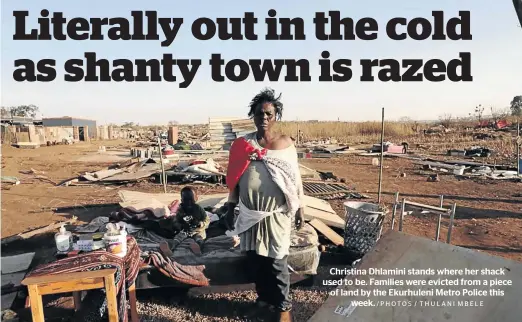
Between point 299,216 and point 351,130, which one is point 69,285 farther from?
point 351,130

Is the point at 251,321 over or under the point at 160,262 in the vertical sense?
under

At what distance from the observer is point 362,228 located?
394cm

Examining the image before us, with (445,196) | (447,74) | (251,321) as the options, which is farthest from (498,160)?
(251,321)

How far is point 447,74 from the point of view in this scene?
4727mm

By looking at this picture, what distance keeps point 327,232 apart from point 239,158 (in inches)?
92.7

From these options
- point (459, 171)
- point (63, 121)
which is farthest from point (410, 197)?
point (63, 121)

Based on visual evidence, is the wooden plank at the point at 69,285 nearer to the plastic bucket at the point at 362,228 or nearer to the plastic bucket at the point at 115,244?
the plastic bucket at the point at 115,244

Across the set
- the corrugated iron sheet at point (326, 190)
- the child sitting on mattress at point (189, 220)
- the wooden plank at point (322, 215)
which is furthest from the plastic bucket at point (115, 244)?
the corrugated iron sheet at point (326, 190)

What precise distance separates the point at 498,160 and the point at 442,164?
2.98 meters

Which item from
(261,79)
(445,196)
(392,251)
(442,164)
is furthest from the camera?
(442,164)

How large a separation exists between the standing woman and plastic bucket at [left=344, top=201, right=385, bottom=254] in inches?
52.6

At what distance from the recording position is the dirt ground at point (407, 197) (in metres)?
5.31

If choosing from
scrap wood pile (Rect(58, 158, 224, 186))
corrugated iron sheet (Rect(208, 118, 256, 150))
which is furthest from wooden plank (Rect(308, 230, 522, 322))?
corrugated iron sheet (Rect(208, 118, 256, 150))

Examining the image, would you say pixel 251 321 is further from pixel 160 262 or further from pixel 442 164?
pixel 442 164
